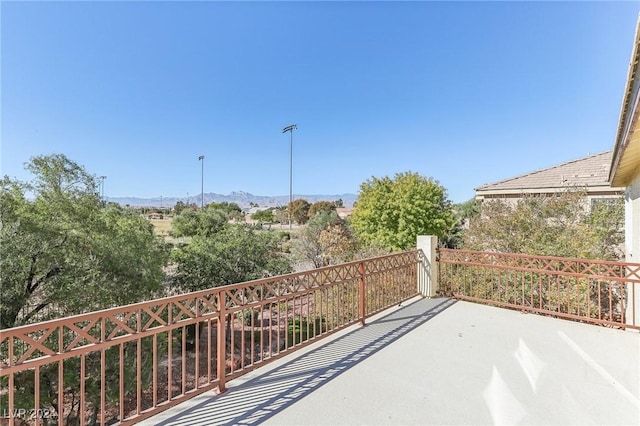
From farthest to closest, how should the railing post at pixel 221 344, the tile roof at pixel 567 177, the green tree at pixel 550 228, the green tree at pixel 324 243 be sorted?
the green tree at pixel 324 243 < the tile roof at pixel 567 177 < the green tree at pixel 550 228 < the railing post at pixel 221 344

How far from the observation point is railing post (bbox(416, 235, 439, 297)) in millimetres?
6188

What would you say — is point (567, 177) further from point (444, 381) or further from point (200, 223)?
point (200, 223)

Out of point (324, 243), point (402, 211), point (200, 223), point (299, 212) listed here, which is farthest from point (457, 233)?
point (299, 212)

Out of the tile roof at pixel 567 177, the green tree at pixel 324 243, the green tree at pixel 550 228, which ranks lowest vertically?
the green tree at pixel 324 243

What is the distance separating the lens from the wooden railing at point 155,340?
2156 millimetres

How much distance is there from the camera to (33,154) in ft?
26.3

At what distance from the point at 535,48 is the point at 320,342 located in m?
10.5

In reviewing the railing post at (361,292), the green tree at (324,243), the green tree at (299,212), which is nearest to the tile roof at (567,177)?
the green tree at (324,243)

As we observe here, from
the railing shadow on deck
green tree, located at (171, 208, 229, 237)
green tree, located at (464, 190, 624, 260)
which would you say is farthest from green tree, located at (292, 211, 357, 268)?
the railing shadow on deck

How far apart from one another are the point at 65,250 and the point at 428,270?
8.11 meters

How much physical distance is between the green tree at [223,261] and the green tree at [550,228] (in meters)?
7.40

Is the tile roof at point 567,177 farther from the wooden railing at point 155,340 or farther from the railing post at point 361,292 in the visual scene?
the railing post at point 361,292

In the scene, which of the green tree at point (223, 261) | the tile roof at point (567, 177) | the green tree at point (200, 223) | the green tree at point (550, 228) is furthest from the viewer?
the green tree at point (200, 223)

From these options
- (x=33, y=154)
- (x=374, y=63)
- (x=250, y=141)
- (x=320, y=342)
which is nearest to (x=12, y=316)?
(x=33, y=154)
